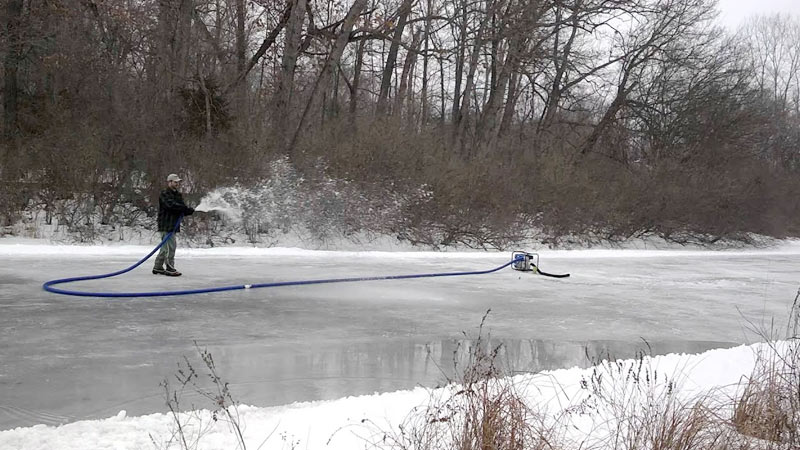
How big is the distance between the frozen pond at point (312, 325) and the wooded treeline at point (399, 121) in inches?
215

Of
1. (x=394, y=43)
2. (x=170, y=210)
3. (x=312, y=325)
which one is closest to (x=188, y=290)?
(x=170, y=210)

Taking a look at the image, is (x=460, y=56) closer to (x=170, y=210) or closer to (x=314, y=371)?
(x=170, y=210)

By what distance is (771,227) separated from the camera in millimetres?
26781

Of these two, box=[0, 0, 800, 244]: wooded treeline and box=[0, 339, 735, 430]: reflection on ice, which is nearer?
box=[0, 339, 735, 430]: reflection on ice

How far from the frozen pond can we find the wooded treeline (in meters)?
5.46

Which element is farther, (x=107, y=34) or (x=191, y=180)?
(x=107, y=34)

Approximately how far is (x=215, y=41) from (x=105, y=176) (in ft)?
19.1

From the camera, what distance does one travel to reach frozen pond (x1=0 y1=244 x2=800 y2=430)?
4.94 metres

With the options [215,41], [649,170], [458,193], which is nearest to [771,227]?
[649,170]

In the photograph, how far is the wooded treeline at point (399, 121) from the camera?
17344mm

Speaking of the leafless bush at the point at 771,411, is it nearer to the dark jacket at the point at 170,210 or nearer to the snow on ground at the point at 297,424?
the snow on ground at the point at 297,424

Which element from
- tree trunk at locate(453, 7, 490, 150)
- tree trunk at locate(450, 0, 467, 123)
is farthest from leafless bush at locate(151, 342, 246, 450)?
tree trunk at locate(453, 7, 490, 150)

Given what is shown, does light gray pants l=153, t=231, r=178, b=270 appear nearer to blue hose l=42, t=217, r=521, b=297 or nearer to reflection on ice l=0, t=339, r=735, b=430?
blue hose l=42, t=217, r=521, b=297

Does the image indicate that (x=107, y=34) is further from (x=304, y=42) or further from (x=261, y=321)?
(x=261, y=321)
